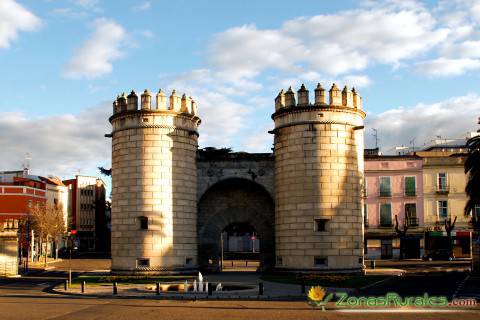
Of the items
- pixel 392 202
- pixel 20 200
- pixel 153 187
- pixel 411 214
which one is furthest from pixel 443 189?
pixel 20 200

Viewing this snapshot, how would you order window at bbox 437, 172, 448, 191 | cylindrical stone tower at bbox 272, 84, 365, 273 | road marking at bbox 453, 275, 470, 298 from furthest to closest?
window at bbox 437, 172, 448, 191 < cylindrical stone tower at bbox 272, 84, 365, 273 < road marking at bbox 453, 275, 470, 298

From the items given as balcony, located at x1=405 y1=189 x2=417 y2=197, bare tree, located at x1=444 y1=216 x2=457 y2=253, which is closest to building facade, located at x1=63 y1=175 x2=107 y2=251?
balcony, located at x1=405 y1=189 x2=417 y2=197

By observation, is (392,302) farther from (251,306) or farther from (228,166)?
(228,166)

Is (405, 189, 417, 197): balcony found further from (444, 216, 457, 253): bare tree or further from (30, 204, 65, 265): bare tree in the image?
(30, 204, 65, 265): bare tree

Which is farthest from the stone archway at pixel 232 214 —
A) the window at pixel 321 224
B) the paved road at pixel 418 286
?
the paved road at pixel 418 286

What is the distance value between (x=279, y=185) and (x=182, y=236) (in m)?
6.85

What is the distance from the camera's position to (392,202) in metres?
65.0

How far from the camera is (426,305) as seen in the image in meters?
23.7

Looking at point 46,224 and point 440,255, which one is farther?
point 46,224

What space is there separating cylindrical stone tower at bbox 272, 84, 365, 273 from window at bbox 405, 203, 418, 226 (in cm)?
2762

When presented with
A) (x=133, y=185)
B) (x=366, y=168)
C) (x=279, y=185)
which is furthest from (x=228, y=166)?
(x=366, y=168)

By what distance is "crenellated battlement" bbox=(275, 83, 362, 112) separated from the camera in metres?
38.5

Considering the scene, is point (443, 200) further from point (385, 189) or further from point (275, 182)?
point (275, 182)

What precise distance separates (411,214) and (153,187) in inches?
1400
